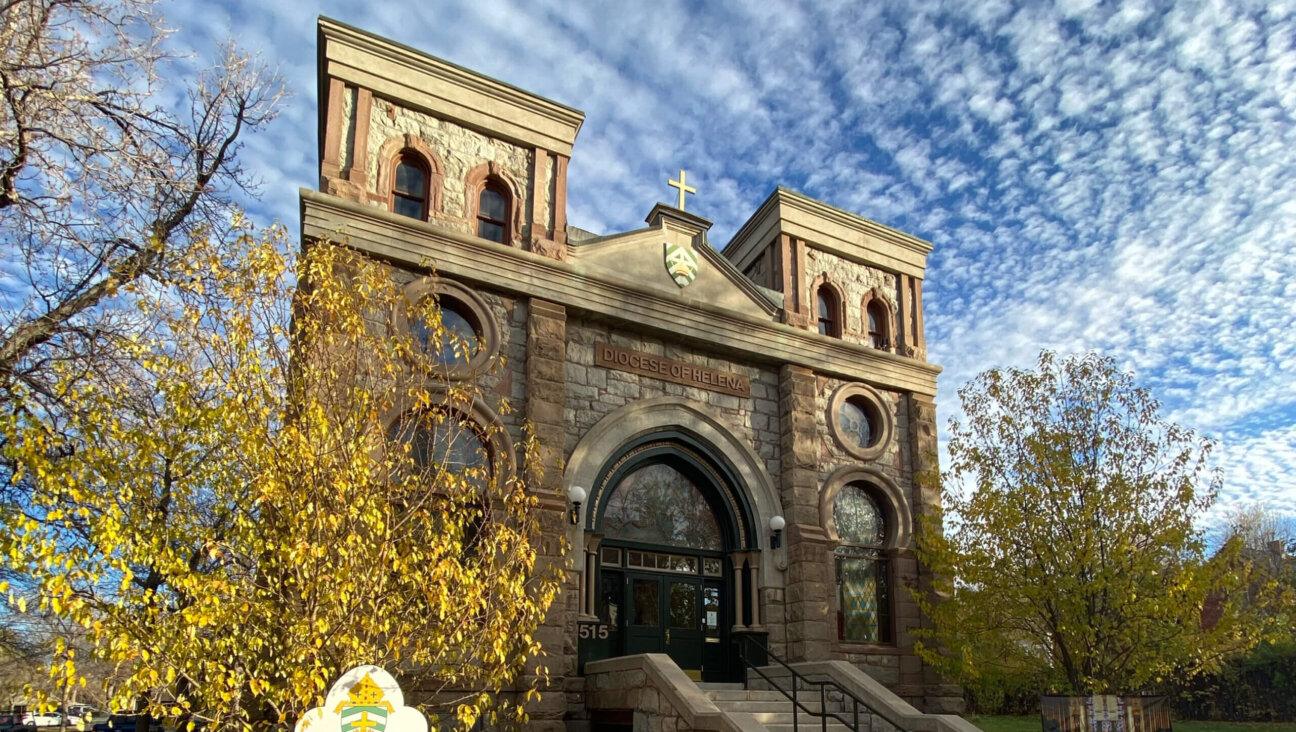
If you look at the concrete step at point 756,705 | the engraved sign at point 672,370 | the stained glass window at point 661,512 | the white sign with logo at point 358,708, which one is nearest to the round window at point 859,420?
the engraved sign at point 672,370

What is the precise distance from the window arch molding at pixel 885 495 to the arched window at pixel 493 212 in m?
6.87

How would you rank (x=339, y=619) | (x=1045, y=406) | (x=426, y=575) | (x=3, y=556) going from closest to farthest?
(x=3, y=556) < (x=339, y=619) < (x=426, y=575) < (x=1045, y=406)

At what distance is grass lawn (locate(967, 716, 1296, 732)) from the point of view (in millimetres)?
18547

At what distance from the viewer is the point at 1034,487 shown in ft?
44.9

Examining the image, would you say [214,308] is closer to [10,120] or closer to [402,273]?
[10,120]

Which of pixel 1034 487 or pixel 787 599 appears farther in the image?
pixel 787 599

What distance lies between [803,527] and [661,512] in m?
2.35

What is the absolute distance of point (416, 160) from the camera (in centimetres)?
1397

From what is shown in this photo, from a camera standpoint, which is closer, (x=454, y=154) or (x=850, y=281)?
(x=454, y=154)

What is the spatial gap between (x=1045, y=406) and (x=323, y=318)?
1071 centimetres

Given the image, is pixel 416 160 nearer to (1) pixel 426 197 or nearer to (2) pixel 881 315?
(1) pixel 426 197

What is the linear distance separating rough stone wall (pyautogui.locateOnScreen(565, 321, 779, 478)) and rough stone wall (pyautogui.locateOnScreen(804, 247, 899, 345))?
7.24 ft

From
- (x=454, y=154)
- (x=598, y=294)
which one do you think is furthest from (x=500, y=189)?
(x=598, y=294)

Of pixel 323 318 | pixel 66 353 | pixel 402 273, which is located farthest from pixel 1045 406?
pixel 66 353
